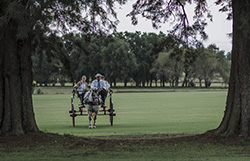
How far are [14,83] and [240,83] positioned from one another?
620cm

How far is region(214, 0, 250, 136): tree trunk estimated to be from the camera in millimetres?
12211

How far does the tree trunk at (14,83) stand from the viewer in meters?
12.6

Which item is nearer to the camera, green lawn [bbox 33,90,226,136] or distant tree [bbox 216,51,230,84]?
green lawn [bbox 33,90,226,136]

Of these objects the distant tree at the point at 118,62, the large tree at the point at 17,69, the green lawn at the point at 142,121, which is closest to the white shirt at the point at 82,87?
the green lawn at the point at 142,121

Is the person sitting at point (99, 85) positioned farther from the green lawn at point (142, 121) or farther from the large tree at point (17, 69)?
the large tree at point (17, 69)

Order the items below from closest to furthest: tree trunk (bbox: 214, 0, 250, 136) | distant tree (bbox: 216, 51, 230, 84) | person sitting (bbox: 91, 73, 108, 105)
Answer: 1. tree trunk (bbox: 214, 0, 250, 136)
2. person sitting (bbox: 91, 73, 108, 105)
3. distant tree (bbox: 216, 51, 230, 84)

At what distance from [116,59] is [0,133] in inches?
3498

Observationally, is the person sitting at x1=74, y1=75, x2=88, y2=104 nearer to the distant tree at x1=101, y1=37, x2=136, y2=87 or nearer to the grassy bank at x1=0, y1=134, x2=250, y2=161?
the grassy bank at x1=0, y1=134, x2=250, y2=161

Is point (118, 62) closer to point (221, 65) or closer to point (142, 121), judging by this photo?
point (221, 65)

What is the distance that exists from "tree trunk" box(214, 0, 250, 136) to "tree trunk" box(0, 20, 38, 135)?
216 inches

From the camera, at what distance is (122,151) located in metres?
11.1

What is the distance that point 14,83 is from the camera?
12.6 meters

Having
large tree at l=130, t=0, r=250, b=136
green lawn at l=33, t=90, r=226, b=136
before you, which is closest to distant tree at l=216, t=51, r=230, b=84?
green lawn at l=33, t=90, r=226, b=136

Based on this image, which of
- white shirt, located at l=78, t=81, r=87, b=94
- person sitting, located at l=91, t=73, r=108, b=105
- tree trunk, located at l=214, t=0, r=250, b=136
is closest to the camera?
tree trunk, located at l=214, t=0, r=250, b=136
